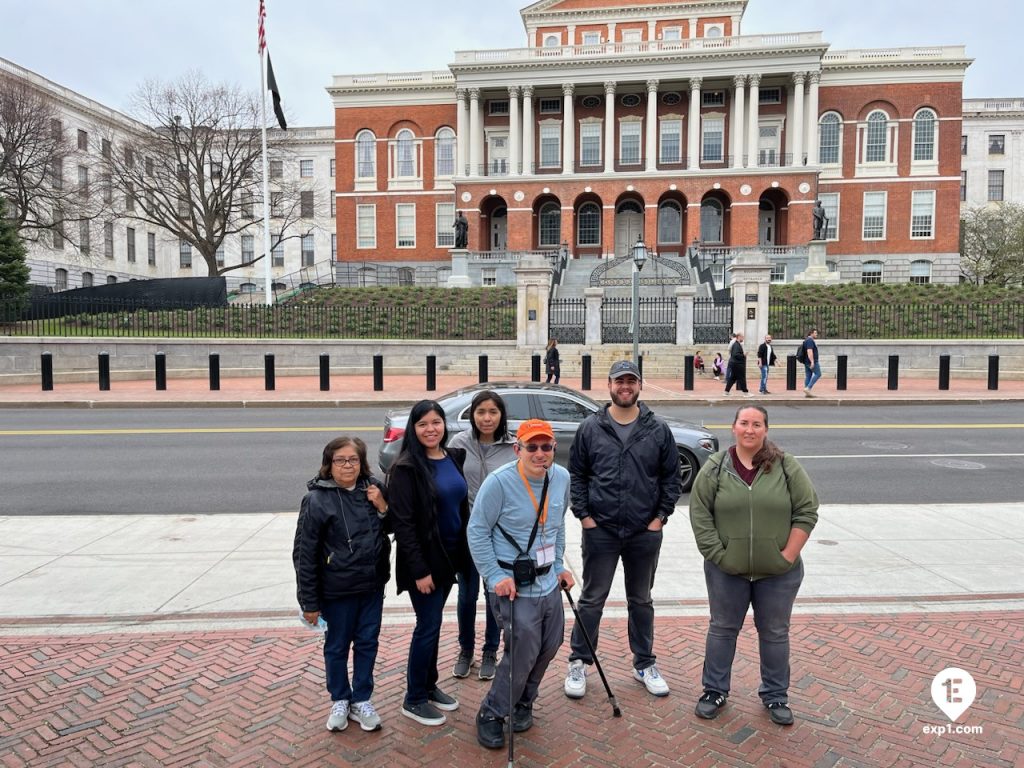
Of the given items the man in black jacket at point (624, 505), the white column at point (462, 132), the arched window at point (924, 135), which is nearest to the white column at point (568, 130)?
the white column at point (462, 132)

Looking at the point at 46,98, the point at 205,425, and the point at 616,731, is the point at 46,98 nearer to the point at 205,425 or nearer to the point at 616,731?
the point at 205,425

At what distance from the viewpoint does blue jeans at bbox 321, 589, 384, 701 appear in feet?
12.0

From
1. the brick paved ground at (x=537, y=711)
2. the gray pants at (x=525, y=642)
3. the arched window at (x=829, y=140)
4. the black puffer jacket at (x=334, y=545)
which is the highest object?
the arched window at (x=829, y=140)

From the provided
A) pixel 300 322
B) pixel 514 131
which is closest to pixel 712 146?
pixel 514 131

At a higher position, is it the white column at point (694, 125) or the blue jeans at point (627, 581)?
the white column at point (694, 125)

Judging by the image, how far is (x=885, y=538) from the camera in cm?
683

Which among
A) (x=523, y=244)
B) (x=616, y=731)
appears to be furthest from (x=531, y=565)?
(x=523, y=244)

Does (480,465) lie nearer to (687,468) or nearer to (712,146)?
(687,468)

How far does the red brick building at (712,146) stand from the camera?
4703 cm

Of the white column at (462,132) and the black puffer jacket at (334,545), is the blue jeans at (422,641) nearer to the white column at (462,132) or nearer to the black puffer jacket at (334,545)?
the black puffer jacket at (334,545)

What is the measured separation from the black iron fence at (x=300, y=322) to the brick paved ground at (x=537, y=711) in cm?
2181

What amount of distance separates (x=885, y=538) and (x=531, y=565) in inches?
193

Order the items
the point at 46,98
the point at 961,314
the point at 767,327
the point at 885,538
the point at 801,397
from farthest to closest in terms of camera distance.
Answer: the point at 46,98 < the point at 961,314 < the point at 767,327 < the point at 801,397 < the point at 885,538

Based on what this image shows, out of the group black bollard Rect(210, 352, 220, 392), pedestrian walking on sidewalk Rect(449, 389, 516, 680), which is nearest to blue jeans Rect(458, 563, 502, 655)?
pedestrian walking on sidewalk Rect(449, 389, 516, 680)
